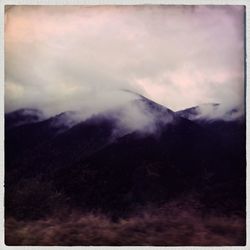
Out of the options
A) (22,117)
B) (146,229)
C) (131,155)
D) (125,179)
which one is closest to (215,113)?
(131,155)

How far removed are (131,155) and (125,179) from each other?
0.18 m

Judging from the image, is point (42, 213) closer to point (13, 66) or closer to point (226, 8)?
point (13, 66)

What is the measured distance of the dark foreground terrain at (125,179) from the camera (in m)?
2.40

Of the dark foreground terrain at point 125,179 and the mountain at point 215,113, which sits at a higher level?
the mountain at point 215,113

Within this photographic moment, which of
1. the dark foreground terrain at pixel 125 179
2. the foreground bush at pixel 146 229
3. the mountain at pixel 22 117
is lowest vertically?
the foreground bush at pixel 146 229

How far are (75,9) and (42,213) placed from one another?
150 centimetres

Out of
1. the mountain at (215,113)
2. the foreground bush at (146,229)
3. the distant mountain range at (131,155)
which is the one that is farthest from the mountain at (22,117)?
the mountain at (215,113)

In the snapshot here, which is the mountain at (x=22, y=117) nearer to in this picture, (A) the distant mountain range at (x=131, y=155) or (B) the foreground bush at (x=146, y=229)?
(A) the distant mountain range at (x=131, y=155)

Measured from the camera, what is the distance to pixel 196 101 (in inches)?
95.8

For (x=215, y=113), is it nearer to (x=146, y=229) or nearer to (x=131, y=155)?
(x=131, y=155)

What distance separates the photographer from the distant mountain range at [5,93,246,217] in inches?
94.7

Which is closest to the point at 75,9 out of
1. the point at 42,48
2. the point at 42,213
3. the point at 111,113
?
the point at 42,48

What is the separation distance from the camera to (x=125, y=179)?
240 cm

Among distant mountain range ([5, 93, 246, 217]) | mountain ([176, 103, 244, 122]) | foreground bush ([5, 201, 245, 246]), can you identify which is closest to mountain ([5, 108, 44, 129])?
distant mountain range ([5, 93, 246, 217])
